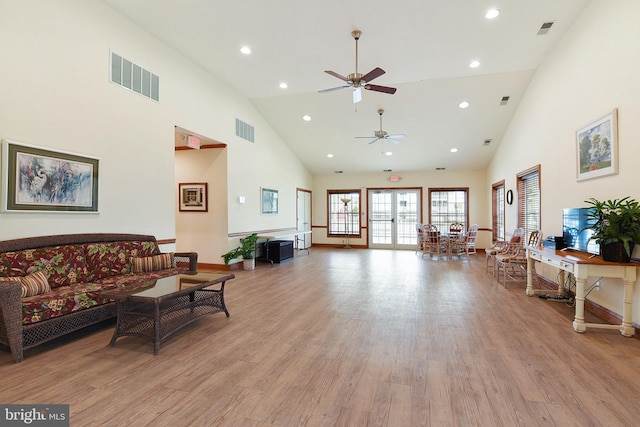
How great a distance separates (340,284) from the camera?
5.59 meters

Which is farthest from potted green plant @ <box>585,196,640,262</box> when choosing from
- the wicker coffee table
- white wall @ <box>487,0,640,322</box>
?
the wicker coffee table

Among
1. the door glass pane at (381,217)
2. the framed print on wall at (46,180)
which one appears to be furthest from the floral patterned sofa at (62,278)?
the door glass pane at (381,217)

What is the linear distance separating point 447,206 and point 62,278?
33.5ft

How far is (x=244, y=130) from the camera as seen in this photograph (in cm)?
735

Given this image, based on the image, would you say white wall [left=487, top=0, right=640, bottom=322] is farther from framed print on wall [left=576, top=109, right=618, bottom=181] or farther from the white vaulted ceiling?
the white vaulted ceiling

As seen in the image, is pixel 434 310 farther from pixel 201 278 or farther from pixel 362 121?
pixel 362 121

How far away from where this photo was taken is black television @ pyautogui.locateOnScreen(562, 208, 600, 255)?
372 cm

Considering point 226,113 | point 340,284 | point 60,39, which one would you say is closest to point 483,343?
point 340,284

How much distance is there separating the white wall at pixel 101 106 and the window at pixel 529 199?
613cm

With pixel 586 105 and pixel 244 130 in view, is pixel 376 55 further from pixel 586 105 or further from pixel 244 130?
pixel 244 130

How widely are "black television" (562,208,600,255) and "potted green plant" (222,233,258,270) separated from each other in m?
5.42

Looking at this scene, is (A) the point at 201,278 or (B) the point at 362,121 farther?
(B) the point at 362,121

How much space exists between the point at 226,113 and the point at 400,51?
3629mm

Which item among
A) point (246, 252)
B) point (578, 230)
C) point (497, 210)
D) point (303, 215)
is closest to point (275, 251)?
point (246, 252)
